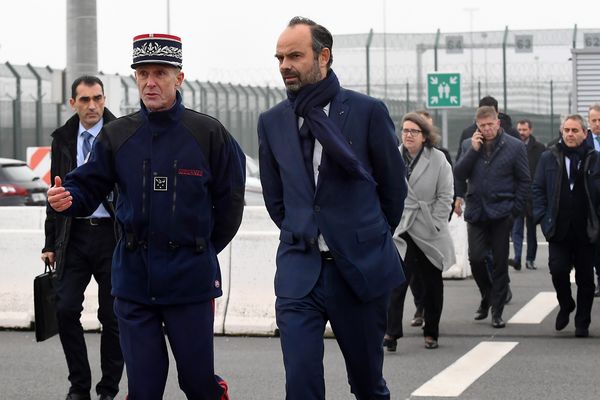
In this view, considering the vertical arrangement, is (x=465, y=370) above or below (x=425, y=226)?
below

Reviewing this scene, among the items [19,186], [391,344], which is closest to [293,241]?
[391,344]

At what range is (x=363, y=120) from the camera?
6043mm

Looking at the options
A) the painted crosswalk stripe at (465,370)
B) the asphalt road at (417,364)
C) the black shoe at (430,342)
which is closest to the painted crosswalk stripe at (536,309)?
the asphalt road at (417,364)

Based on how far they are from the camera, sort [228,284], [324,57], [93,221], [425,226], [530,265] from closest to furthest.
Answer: [324,57] → [93,221] → [425,226] → [228,284] → [530,265]

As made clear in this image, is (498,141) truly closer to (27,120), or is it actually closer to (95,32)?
(95,32)

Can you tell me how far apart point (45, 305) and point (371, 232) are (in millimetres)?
2682

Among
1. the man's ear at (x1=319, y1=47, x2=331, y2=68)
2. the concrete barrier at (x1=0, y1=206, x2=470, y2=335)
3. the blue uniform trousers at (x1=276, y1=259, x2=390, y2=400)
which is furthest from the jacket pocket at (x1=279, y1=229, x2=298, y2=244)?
the concrete barrier at (x1=0, y1=206, x2=470, y2=335)

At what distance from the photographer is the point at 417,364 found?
9602mm

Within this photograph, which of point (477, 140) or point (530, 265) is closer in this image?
point (477, 140)

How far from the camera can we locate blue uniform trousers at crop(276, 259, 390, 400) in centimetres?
577

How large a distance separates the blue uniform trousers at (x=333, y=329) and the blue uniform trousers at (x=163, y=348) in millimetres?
357

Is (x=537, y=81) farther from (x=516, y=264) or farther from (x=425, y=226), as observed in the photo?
(x=425, y=226)

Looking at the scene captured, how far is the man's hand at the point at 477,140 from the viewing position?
1158 cm

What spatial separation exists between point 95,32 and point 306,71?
29.5 ft
